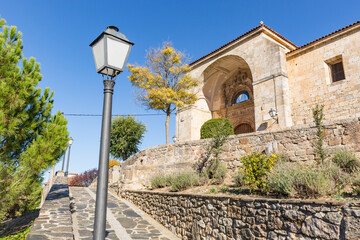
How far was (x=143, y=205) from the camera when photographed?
8.94 m

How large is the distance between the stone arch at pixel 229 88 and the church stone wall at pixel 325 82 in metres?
3.55

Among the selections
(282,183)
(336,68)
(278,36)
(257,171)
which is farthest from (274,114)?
(282,183)

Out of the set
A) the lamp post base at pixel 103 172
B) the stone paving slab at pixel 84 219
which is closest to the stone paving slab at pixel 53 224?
the stone paving slab at pixel 84 219

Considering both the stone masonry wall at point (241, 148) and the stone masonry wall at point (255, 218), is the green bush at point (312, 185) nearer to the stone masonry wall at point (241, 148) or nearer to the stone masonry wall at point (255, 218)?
the stone masonry wall at point (255, 218)

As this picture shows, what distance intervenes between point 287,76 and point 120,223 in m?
12.0

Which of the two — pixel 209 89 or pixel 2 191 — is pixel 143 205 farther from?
pixel 209 89

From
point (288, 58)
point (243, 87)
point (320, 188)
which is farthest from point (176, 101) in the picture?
point (320, 188)

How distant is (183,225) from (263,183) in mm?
2500

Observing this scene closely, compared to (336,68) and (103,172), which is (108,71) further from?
(336,68)

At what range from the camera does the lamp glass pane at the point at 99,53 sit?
2.97 metres

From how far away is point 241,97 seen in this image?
61.4 ft

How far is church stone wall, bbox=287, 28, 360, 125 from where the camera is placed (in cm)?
1222

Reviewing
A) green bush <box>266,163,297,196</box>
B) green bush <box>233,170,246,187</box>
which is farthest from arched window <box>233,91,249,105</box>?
green bush <box>266,163,297,196</box>

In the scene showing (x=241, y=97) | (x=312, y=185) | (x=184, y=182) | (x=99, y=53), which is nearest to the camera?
(x=99, y=53)
